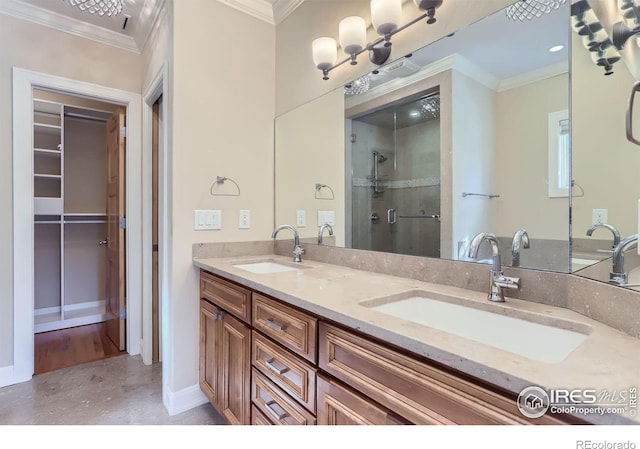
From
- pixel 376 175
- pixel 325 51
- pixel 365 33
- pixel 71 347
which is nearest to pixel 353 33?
pixel 365 33

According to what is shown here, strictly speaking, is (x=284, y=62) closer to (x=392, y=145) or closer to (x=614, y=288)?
(x=392, y=145)

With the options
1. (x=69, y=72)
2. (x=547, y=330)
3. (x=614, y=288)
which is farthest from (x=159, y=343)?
(x=614, y=288)

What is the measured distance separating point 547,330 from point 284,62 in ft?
6.97

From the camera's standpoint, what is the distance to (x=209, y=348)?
1729mm

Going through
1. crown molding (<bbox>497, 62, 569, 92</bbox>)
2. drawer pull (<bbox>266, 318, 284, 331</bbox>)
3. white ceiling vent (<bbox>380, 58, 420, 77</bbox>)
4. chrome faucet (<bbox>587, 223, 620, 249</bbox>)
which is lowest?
drawer pull (<bbox>266, 318, 284, 331</bbox>)

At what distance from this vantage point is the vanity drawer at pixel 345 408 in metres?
0.79

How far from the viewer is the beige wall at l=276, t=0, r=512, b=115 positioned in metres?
1.26

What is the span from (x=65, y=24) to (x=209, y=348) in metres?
2.51

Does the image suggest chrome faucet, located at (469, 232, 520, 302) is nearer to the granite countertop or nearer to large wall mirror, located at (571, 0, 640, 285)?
the granite countertop

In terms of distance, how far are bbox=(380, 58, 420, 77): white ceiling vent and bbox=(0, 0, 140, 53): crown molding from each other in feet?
7.17

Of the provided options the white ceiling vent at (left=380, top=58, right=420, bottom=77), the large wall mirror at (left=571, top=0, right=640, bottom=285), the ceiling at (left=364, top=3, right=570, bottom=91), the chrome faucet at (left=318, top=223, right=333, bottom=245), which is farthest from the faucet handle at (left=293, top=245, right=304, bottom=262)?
the large wall mirror at (left=571, top=0, right=640, bottom=285)

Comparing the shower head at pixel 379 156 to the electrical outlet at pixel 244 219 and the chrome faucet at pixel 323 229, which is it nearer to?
the chrome faucet at pixel 323 229

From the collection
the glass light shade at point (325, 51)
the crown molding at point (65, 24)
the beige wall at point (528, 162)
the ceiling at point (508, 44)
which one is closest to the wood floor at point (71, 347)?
the crown molding at point (65, 24)

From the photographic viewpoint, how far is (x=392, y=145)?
5.28 feet
